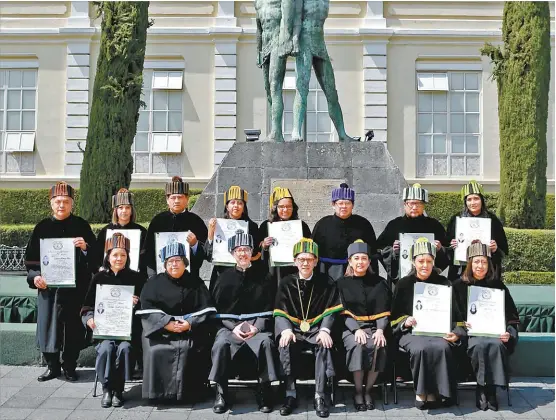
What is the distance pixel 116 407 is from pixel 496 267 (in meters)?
4.21

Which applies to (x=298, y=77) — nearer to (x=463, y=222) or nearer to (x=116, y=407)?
(x=463, y=222)

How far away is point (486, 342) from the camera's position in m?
6.38

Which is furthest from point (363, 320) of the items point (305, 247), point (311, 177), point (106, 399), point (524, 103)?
point (524, 103)

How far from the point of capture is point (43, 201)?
20484 millimetres

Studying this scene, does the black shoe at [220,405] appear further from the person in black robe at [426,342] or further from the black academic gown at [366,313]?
the person in black robe at [426,342]

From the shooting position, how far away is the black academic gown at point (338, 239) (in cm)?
745

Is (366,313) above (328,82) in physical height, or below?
below

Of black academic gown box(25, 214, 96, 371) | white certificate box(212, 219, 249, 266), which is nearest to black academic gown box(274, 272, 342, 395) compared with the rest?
white certificate box(212, 219, 249, 266)

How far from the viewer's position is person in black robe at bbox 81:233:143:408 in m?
6.38

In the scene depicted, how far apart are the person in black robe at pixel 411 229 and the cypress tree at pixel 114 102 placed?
896cm

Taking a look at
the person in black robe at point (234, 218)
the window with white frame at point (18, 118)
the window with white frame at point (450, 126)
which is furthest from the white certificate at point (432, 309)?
the window with white frame at point (18, 118)

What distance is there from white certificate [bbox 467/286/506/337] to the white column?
1512 cm

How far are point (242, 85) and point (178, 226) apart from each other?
14147mm

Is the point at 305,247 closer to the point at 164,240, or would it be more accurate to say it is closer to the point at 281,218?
the point at 281,218
